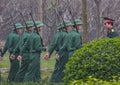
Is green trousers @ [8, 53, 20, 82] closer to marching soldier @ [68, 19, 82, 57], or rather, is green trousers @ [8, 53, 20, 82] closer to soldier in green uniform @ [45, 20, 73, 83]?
soldier in green uniform @ [45, 20, 73, 83]

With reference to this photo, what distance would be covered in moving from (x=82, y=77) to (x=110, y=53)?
0.64m

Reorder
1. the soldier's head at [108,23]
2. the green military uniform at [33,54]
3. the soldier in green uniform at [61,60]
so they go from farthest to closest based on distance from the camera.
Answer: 1. the soldier in green uniform at [61,60]
2. the green military uniform at [33,54]
3. the soldier's head at [108,23]

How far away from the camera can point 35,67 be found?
47.2ft

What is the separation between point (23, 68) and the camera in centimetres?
1494

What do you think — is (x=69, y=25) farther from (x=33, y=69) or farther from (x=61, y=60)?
(x=33, y=69)

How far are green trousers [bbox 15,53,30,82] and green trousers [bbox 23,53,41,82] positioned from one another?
0.23 metres

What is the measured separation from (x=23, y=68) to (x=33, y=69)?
0.64 meters

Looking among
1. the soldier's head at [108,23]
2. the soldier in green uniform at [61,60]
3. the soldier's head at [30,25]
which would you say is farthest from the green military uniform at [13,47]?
the soldier's head at [108,23]

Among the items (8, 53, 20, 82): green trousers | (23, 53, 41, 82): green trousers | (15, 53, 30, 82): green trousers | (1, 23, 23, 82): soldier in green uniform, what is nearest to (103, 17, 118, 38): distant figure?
(23, 53, 41, 82): green trousers

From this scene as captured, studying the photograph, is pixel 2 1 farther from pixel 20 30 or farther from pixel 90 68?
pixel 90 68

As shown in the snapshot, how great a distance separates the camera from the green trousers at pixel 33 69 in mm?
14219

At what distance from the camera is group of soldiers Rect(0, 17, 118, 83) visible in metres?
14.1

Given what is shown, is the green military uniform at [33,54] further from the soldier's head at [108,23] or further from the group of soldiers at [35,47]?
the soldier's head at [108,23]

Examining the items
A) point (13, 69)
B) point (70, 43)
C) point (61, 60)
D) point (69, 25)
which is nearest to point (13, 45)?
point (13, 69)
